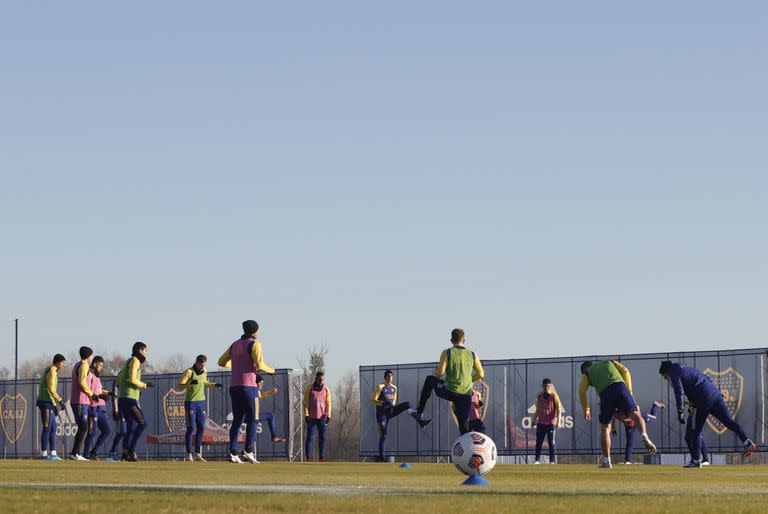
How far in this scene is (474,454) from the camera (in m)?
12.7

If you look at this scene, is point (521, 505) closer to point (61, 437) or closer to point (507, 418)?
point (507, 418)

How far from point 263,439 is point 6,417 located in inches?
423

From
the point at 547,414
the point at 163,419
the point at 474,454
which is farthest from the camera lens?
the point at 163,419

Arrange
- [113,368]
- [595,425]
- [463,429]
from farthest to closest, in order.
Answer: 1. [113,368]
2. [595,425]
3. [463,429]

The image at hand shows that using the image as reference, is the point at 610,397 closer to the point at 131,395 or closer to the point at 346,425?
the point at 131,395

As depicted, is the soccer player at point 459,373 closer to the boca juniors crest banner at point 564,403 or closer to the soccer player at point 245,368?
the soccer player at point 245,368

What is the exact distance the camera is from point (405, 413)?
120 ft

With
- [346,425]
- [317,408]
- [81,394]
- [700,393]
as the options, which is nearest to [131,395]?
[81,394]

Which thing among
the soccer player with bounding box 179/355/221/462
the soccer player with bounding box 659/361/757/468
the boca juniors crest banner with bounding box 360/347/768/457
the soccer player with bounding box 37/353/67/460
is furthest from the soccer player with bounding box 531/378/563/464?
the soccer player with bounding box 37/353/67/460

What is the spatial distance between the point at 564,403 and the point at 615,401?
15235 mm

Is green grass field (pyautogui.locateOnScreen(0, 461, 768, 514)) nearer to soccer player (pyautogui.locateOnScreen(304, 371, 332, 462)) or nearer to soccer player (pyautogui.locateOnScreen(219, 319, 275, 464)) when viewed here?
soccer player (pyautogui.locateOnScreen(219, 319, 275, 464))

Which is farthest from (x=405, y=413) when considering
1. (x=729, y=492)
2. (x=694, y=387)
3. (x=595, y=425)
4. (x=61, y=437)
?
(x=729, y=492)

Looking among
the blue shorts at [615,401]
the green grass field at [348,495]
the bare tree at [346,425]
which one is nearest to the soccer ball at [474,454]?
the green grass field at [348,495]

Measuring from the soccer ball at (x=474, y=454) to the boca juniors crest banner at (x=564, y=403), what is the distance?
2025 cm
